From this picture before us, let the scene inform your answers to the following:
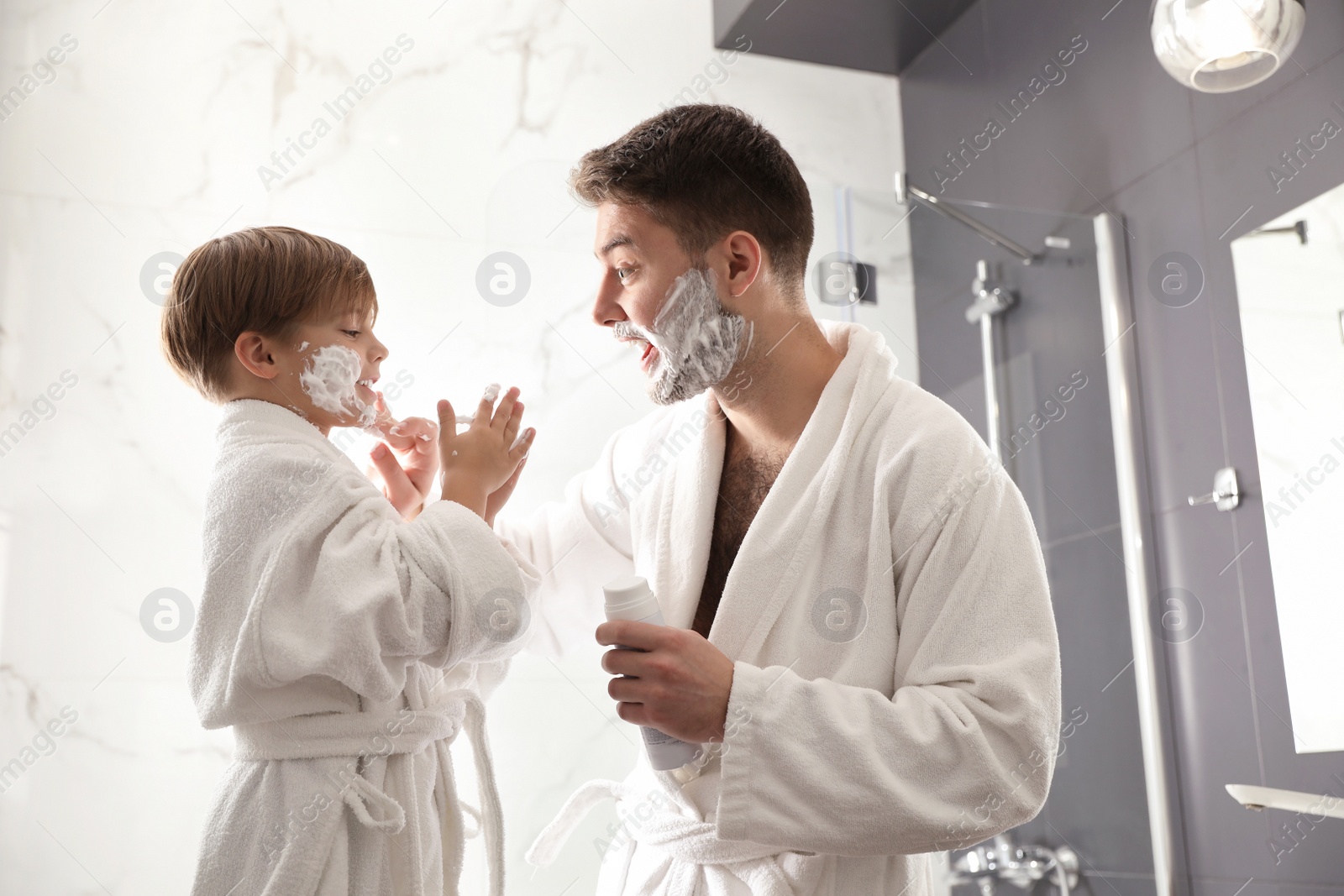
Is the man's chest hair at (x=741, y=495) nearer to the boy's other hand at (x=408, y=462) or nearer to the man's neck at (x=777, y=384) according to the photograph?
the man's neck at (x=777, y=384)

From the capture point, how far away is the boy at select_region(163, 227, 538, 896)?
2.72 feet

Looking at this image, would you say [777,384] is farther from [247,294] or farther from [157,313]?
[157,313]

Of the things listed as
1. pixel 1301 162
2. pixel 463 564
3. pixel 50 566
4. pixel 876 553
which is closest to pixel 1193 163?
pixel 1301 162

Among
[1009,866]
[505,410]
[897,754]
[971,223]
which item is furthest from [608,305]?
[1009,866]

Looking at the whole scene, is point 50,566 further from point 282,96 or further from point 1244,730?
point 1244,730

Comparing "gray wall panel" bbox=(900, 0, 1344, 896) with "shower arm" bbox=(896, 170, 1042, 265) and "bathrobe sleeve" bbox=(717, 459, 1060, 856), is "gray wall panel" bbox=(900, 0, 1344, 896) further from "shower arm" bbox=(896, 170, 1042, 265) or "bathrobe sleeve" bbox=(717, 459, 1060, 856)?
"bathrobe sleeve" bbox=(717, 459, 1060, 856)

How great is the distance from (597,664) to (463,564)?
69cm

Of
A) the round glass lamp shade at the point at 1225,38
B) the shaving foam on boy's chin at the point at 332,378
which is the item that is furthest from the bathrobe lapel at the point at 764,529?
the round glass lamp shade at the point at 1225,38

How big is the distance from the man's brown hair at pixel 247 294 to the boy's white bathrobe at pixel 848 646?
1.26 feet

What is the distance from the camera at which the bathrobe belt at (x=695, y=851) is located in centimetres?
93

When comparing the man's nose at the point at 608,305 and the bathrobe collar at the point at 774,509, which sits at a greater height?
the man's nose at the point at 608,305

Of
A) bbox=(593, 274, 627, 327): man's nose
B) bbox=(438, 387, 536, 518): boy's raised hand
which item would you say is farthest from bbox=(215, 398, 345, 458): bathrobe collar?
bbox=(593, 274, 627, 327): man's nose

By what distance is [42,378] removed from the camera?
150 cm

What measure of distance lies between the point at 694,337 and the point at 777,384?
0.37 feet
